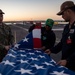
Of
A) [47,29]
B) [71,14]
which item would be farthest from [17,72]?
[47,29]

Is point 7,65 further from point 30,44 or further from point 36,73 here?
point 30,44

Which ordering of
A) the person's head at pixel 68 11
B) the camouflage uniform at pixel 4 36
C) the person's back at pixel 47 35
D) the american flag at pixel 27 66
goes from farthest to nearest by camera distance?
the person's back at pixel 47 35, the camouflage uniform at pixel 4 36, the person's head at pixel 68 11, the american flag at pixel 27 66

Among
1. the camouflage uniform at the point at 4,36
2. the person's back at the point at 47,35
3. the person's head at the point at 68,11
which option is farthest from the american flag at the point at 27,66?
the person's back at the point at 47,35

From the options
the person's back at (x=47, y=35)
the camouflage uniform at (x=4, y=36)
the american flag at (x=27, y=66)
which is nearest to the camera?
the american flag at (x=27, y=66)

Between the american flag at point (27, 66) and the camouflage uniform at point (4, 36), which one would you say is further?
the camouflage uniform at point (4, 36)

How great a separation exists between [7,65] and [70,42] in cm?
124

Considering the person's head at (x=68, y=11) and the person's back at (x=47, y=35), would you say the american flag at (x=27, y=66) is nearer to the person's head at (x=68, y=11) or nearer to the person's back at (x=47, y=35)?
the person's head at (x=68, y=11)

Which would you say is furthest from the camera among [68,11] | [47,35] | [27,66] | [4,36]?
[47,35]

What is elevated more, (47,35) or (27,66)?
(47,35)

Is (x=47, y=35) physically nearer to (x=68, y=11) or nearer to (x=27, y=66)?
(x=68, y=11)

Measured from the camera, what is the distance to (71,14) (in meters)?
4.89

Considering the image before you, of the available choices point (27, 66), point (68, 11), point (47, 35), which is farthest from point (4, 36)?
point (27, 66)

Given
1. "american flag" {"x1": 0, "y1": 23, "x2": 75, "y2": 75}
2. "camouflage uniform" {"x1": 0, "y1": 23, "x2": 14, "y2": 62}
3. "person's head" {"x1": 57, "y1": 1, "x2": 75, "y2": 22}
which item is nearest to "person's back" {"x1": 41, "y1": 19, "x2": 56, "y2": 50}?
"camouflage uniform" {"x1": 0, "y1": 23, "x2": 14, "y2": 62}

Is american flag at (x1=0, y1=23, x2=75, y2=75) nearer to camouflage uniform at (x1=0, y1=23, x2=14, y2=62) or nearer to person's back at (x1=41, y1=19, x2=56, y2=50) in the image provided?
camouflage uniform at (x1=0, y1=23, x2=14, y2=62)
